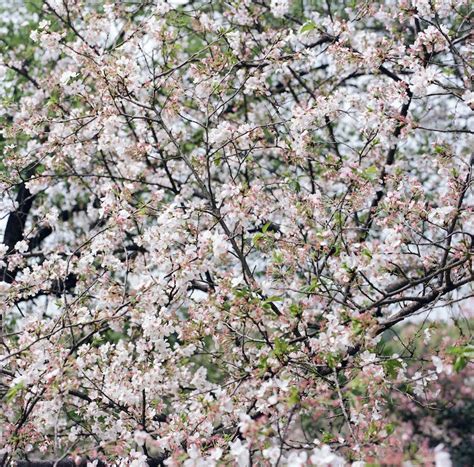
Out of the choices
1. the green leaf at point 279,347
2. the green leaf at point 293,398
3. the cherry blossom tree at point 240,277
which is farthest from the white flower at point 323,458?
the green leaf at point 279,347

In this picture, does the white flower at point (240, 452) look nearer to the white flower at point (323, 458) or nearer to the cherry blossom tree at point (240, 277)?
the cherry blossom tree at point (240, 277)

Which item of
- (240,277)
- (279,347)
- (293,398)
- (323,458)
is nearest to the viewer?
(323,458)

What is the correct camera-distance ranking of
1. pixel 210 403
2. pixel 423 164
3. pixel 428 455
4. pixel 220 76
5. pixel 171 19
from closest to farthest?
pixel 428 455
pixel 210 403
pixel 220 76
pixel 171 19
pixel 423 164

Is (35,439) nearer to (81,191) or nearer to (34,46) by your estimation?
(81,191)

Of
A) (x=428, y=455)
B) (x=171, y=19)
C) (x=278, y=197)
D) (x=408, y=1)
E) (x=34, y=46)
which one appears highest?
(x=34, y=46)

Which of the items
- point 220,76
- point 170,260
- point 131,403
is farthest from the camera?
point 220,76

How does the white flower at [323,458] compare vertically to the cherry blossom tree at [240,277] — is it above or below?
below

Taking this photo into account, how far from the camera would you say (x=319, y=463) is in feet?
7.20

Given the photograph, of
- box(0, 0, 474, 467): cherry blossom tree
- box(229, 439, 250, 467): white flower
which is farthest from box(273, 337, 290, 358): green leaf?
box(229, 439, 250, 467): white flower

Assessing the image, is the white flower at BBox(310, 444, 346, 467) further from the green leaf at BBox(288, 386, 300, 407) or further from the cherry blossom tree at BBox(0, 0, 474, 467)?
the green leaf at BBox(288, 386, 300, 407)

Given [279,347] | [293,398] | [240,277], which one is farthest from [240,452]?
[240,277]

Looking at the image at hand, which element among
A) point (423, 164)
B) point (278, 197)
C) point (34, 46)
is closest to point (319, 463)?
point (278, 197)

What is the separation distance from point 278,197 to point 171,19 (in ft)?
4.65

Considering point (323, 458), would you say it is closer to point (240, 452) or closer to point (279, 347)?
point (240, 452)
